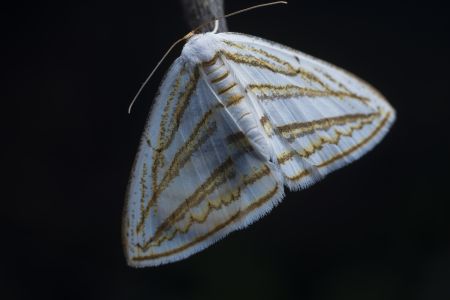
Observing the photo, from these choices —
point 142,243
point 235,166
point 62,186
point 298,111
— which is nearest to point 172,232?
point 142,243

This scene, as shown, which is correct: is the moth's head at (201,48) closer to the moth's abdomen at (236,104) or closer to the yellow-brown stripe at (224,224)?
the moth's abdomen at (236,104)

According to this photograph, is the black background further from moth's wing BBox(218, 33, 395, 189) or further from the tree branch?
the tree branch

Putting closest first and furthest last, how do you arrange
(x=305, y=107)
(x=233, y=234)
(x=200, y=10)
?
(x=200, y=10)
(x=305, y=107)
(x=233, y=234)

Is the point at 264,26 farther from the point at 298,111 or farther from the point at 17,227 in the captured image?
the point at 17,227

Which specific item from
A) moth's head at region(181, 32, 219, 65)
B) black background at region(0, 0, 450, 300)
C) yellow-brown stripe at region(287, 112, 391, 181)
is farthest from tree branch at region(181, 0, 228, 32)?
black background at region(0, 0, 450, 300)

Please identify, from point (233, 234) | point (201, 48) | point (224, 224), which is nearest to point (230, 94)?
point (201, 48)

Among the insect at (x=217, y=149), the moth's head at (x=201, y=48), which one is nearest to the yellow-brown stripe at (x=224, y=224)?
the insect at (x=217, y=149)

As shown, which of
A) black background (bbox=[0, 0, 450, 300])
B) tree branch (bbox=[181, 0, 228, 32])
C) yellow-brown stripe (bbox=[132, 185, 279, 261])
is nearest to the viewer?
tree branch (bbox=[181, 0, 228, 32])

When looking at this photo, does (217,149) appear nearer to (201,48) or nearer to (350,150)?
(201,48)
